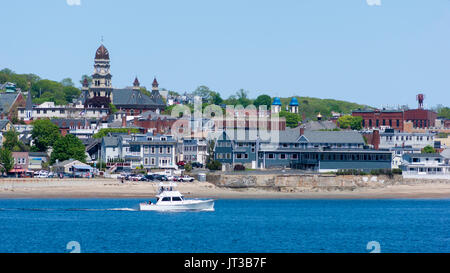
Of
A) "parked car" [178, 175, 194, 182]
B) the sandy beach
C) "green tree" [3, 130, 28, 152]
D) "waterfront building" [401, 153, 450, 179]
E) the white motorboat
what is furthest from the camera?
"green tree" [3, 130, 28, 152]

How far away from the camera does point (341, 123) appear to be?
7121 inches

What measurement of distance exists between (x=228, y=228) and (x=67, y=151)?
64.9 m

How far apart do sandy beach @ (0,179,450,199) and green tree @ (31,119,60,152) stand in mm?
33966

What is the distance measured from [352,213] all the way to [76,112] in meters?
121

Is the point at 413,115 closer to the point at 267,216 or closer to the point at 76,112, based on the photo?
the point at 76,112

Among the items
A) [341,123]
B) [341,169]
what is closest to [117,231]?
[341,169]

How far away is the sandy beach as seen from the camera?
9869cm

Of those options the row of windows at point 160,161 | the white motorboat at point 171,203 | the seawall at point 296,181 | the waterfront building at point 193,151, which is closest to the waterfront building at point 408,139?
the waterfront building at point 193,151

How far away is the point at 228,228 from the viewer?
2544 inches

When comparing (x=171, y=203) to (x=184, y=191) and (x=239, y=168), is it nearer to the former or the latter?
(x=184, y=191)

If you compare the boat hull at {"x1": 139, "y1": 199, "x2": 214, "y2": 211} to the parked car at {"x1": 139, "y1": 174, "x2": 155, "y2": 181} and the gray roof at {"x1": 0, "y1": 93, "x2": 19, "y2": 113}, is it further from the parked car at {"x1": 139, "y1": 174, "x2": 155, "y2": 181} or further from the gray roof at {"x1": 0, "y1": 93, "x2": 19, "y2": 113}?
the gray roof at {"x1": 0, "y1": 93, "x2": 19, "y2": 113}

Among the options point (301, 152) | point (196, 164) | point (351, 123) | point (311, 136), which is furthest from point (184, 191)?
point (351, 123)

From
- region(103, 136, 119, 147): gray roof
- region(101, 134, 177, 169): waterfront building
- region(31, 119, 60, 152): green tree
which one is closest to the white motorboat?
region(101, 134, 177, 169): waterfront building

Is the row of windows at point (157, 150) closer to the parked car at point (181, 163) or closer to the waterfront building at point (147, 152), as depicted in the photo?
the waterfront building at point (147, 152)
